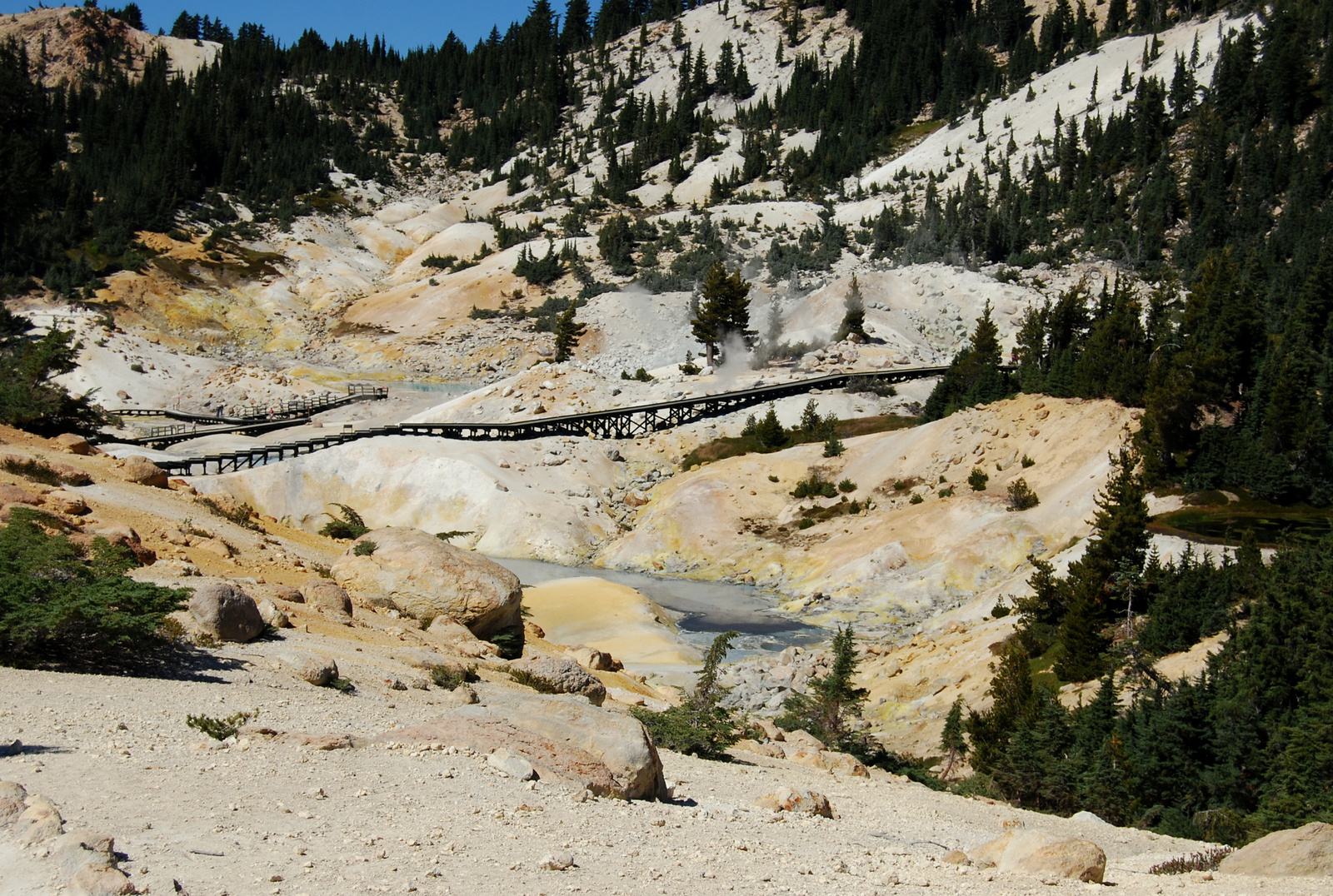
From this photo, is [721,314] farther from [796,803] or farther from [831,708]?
[796,803]

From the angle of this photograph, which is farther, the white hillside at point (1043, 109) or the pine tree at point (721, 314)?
the white hillside at point (1043, 109)

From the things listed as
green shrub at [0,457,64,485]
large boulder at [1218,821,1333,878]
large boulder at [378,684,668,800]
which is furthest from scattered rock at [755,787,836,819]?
green shrub at [0,457,64,485]

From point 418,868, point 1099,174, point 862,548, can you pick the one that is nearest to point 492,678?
point 418,868

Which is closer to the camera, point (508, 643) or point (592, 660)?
point (508, 643)

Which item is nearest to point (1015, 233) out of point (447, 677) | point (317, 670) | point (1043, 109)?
point (1043, 109)

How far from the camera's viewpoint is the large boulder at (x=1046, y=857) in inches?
434

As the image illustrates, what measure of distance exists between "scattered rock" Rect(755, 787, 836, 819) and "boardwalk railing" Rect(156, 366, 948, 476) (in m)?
54.3

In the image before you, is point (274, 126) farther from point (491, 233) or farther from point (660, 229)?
point (660, 229)

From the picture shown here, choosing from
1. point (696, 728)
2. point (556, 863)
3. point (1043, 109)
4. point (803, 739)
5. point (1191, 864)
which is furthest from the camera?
point (1043, 109)

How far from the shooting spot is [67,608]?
13391 mm

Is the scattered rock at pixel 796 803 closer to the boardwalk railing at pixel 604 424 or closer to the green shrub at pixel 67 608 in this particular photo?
the green shrub at pixel 67 608

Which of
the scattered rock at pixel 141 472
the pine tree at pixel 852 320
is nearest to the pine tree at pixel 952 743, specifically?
the scattered rock at pixel 141 472

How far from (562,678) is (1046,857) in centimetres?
1071

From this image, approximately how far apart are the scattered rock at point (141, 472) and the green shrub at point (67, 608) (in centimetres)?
1423
